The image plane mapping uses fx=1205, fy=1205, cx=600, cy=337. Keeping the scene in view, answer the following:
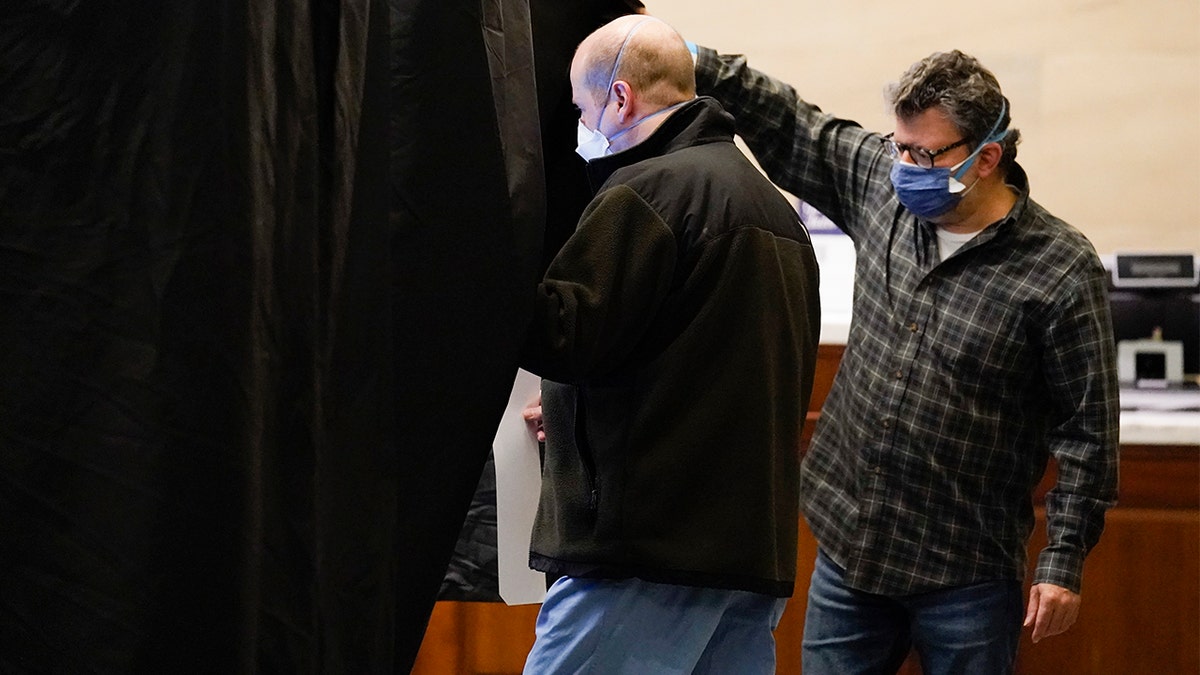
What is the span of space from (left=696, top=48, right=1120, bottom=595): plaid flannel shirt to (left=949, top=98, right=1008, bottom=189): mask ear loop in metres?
0.08

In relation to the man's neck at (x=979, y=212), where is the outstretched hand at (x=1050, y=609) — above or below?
below

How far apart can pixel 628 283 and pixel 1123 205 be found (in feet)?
10.1

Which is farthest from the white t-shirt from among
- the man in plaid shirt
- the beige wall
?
the beige wall

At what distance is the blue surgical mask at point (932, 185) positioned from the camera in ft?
6.35

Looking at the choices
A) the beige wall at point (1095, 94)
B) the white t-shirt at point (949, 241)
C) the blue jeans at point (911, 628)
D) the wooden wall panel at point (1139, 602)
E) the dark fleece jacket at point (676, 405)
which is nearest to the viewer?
the dark fleece jacket at point (676, 405)

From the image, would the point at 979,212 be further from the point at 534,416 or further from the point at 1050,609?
the point at 534,416

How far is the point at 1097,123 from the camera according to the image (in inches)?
150

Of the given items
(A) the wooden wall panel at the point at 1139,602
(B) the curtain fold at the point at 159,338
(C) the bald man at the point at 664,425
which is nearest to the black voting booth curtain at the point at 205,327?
(B) the curtain fold at the point at 159,338

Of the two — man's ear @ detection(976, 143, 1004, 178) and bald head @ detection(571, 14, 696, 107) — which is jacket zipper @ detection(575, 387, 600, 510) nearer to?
bald head @ detection(571, 14, 696, 107)

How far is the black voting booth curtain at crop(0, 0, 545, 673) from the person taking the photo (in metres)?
0.68

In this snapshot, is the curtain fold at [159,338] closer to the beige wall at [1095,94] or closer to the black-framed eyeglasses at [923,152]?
the black-framed eyeglasses at [923,152]

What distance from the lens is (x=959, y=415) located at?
1.87m

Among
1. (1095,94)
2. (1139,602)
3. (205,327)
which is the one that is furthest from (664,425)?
(1095,94)

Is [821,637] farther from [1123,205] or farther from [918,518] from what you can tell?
[1123,205]
